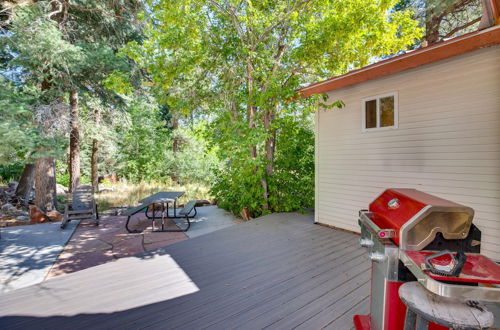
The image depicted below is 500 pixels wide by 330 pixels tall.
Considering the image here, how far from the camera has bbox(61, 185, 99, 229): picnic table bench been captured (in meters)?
5.69

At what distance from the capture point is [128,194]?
9727 millimetres

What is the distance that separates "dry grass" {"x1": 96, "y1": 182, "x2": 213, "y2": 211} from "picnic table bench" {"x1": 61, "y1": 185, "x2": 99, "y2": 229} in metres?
1.76

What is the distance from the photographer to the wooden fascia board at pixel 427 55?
9.05ft

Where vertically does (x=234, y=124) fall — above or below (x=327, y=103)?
below

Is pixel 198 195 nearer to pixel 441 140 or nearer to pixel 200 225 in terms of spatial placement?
pixel 200 225

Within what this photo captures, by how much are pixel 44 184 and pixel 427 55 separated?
919cm

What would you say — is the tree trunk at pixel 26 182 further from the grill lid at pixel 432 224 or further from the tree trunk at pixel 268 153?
the grill lid at pixel 432 224

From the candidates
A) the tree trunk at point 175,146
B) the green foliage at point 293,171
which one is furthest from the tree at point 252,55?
the tree trunk at point 175,146

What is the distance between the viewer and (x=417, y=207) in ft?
4.65

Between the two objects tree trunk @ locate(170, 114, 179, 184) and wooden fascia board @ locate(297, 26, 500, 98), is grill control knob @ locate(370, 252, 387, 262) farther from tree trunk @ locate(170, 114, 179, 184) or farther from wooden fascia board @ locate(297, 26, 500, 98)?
tree trunk @ locate(170, 114, 179, 184)

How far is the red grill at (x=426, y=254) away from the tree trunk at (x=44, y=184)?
8556 mm

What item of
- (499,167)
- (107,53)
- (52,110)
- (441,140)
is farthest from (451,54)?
(52,110)

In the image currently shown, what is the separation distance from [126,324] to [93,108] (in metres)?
8.91

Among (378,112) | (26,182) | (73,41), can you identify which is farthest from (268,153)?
(26,182)
